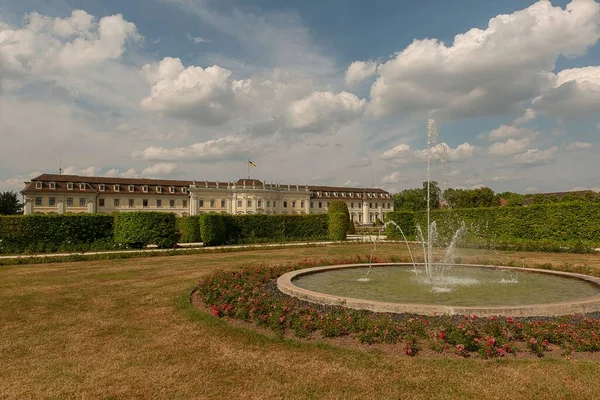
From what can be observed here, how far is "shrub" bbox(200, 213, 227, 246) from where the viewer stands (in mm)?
29266

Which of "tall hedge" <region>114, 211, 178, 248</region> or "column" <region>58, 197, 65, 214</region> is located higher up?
"column" <region>58, 197, 65, 214</region>

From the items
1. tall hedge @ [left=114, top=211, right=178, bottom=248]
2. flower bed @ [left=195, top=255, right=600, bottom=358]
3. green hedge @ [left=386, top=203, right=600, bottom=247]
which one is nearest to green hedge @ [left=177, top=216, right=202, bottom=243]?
tall hedge @ [left=114, top=211, right=178, bottom=248]

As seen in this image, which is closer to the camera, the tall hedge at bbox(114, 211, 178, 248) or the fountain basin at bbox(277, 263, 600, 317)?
the fountain basin at bbox(277, 263, 600, 317)

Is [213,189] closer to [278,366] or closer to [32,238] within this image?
[32,238]

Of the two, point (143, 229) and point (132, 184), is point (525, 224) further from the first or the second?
point (132, 184)

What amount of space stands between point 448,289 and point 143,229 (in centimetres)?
2165

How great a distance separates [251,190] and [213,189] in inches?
302

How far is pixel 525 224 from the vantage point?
92.2 feet

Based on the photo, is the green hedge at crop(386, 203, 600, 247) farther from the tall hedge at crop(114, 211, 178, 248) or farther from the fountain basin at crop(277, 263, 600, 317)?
the tall hedge at crop(114, 211, 178, 248)

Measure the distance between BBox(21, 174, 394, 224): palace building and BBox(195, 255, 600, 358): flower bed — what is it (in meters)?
56.7

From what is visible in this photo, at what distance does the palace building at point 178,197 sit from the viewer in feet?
212

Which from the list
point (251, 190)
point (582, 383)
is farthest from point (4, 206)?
point (582, 383)

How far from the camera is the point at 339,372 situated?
5.34 metres

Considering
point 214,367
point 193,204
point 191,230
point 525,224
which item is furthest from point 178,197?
point 214,367
